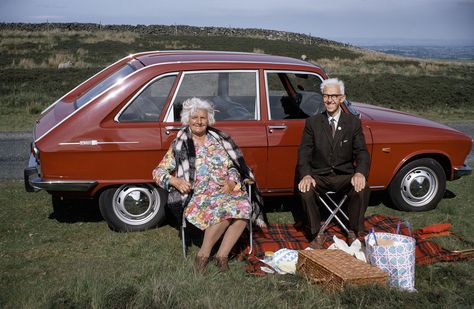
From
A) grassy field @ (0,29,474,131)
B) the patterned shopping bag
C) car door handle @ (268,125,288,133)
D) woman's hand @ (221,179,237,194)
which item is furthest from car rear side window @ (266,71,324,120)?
grassy field @ (0,29,474,131)

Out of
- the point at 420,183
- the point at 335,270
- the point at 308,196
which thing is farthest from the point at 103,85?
the point at 420,183

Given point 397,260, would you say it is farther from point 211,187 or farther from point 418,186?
point 418,186

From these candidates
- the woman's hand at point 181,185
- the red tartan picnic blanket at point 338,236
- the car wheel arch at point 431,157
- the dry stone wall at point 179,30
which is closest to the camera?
the woman's hand at point 181,185

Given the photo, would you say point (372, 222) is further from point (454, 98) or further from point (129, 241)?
point (454, 98)

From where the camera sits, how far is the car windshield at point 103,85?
213 inches

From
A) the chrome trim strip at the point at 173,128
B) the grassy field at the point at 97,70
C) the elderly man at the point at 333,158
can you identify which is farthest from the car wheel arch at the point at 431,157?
the grassy field at the point at 97,70

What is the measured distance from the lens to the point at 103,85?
5.60m

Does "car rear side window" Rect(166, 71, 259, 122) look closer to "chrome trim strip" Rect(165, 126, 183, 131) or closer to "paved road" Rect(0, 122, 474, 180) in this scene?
"chrome trim strip" Rect(165, 126, 183, 131)

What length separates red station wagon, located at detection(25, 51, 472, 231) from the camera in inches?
201

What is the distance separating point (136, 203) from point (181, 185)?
0.97m

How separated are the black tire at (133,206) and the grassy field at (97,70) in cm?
729

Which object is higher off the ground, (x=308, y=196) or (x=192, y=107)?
(x=192, y=107)

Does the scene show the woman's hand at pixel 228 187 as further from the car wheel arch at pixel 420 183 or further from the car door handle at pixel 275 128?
the car wheel arch at pixel 420 183

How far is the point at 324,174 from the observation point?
5406 mm
